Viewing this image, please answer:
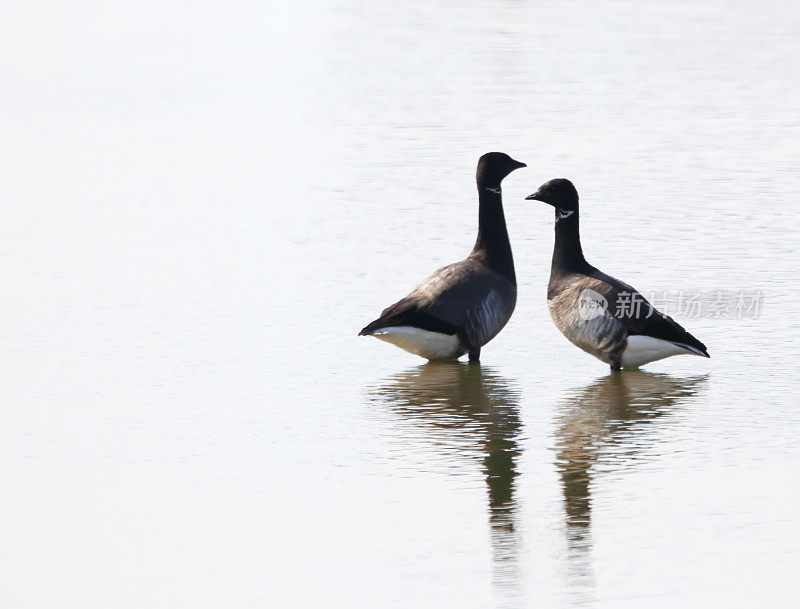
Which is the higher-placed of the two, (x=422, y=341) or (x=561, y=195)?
(x=561, y=195)

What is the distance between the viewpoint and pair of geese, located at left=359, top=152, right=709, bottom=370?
10742 mm

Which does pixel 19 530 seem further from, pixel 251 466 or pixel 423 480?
pixel 423 480

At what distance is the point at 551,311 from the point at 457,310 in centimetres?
79

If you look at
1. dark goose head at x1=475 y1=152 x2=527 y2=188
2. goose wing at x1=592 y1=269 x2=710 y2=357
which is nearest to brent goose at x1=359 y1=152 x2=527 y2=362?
dark goose head at x1=475 y1=152 x2=527 y2=188

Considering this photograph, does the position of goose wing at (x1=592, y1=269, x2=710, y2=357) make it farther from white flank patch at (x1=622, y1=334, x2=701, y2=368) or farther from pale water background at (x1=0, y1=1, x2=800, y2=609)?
pale water background at (x1=0, y1=1, x2=800, y2=609)

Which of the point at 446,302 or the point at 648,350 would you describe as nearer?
the point at 648,350

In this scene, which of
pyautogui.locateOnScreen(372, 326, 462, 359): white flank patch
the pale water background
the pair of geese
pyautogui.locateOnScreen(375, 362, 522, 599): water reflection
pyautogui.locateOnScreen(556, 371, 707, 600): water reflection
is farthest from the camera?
pyautogui.locateOnScreen(372, 326, 462, 359): white flank patch

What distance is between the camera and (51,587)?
22.1ft

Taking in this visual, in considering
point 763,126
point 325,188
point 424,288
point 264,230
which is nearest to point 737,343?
point 424,288

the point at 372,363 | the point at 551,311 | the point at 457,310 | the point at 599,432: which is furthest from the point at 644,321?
the point at 372,363

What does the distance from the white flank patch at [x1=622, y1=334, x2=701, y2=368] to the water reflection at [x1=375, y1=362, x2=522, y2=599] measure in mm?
1017

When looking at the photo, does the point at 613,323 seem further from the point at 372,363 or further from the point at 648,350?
the point at 372,363

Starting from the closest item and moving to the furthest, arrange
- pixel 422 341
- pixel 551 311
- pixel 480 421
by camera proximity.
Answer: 1. pixel 480 421
2. pixel 422 341
3. pixel 551 311

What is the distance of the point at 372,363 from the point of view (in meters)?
11.3
